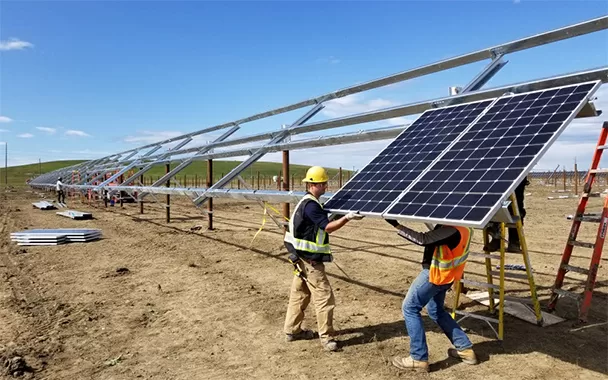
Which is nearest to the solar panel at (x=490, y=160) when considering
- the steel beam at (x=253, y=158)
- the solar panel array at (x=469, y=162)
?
the solar panel array at (x=469, y=162)

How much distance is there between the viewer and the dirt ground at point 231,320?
478cm

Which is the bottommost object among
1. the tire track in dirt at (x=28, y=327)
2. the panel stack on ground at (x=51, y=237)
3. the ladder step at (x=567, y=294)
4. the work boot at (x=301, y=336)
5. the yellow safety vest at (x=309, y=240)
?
the tire track in dirt at (x=28, y=327)

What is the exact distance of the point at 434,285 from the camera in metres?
4.48

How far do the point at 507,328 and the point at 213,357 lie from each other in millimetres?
3850

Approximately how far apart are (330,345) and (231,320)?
1898mm

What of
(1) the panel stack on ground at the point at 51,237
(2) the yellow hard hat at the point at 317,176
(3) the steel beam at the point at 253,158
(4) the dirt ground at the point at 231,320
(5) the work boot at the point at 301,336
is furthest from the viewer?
(1) the panel stack on ground at the point at 51,237

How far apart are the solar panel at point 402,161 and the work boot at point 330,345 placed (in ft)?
5.20

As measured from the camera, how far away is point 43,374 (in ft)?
15.9

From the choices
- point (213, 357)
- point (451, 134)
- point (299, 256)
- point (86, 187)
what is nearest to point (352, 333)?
point (299, 256)

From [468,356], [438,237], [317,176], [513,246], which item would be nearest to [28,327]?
[317,176]

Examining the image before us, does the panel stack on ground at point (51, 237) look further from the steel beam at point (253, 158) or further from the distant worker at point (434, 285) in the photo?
the distant worker at point (434, 285)

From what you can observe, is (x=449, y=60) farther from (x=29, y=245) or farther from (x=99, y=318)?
(x=29, y=245)

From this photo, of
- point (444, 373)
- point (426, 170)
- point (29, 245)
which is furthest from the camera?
point (29, 245)

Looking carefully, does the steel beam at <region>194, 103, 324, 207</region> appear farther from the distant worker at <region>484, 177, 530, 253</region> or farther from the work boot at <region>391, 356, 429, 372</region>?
the work boot at <region>391, 356, 429, 372</region>
